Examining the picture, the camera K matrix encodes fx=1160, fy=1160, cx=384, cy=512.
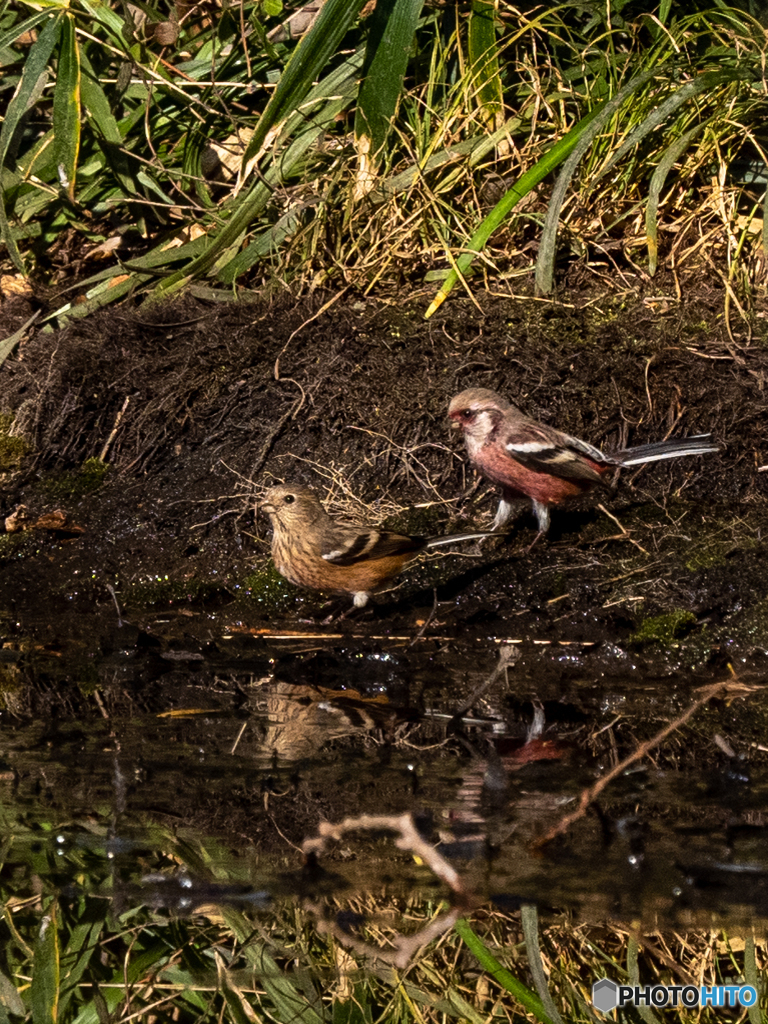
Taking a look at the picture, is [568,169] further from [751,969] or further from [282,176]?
[751,969]

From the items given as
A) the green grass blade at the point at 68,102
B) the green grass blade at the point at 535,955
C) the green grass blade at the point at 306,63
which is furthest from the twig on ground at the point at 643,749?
the green grass blade at the point at 68,102

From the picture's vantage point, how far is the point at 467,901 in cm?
268

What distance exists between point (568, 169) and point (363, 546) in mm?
2319

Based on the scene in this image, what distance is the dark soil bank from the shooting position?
5.16 metres

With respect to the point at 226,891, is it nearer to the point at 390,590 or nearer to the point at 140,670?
the point at 140,670

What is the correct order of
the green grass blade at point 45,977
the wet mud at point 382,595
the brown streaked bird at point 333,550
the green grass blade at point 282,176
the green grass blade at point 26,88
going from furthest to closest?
the green grass blade at point 282,176
the green grass blade at point 26,88
the brown streaked bird at point 333,550
the wet mud at point 382,595
the green grass blade at point 45,977

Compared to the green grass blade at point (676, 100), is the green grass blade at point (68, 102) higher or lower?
higher

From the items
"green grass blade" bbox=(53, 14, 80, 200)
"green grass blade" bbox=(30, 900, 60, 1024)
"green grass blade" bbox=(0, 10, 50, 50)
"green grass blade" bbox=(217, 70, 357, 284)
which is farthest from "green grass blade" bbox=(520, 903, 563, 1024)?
"green grass blade" bbox=(0, 10, 50, 50)

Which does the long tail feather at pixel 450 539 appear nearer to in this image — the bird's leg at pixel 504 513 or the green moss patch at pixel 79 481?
the bird's leg at pixel 504 513

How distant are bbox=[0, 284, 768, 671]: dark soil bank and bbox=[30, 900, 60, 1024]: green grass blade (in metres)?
2.39

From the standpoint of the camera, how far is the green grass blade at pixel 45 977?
99.4 inches

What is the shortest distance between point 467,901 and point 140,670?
7.52 feet

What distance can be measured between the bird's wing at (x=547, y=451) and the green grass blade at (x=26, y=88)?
3.02 meters

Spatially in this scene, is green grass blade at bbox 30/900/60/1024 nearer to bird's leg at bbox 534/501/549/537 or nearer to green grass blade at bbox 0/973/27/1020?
green grass blade at bbox 0/973/27/1020
